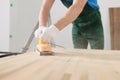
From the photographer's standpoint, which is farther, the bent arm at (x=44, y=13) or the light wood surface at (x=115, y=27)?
the light wood surface at (x=115, y=27)

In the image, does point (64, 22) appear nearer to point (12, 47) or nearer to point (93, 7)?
point (93, 7)

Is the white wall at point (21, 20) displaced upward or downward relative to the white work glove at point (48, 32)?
upward

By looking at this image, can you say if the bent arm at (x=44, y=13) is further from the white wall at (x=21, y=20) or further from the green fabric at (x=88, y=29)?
the white wall at (x=21, y=20)

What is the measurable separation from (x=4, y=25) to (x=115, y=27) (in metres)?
1.51

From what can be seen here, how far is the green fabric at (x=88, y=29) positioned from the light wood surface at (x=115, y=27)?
1134 millimetres

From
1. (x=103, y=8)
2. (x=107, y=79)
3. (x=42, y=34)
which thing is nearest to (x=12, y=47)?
(x=103, y=8)

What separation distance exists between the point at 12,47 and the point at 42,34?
1994mm

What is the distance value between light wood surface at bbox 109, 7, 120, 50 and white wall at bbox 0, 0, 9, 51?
1433mm

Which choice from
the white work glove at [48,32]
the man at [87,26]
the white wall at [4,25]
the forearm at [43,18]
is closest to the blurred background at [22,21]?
the white wall at [4,25]

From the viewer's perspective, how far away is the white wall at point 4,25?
10.4ft

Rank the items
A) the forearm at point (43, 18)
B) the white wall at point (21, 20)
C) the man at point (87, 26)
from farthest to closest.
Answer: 1. the white wall at point (21, 20)
2. the man at point (87, 26)
3. the forearm at point (43, 18)

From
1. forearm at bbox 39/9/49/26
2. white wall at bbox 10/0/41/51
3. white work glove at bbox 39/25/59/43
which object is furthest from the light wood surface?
white work glove at bbox 39/25/59/43

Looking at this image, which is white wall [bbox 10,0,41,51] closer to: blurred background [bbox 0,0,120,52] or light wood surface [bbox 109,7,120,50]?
blurred background [bbox 0,0,120,52]

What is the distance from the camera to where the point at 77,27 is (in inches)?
85.5
